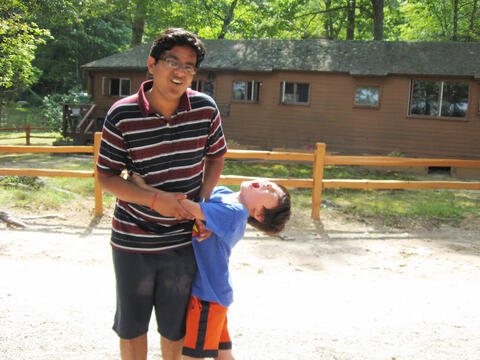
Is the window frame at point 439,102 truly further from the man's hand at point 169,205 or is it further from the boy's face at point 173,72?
the man's hand at point 169,205

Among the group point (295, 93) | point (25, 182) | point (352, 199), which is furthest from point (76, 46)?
point (352, 199)

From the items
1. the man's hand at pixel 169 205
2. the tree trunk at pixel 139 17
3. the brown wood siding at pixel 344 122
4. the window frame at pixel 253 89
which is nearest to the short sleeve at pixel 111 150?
the man's hand at pixel 169 205

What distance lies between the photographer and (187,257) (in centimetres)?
217

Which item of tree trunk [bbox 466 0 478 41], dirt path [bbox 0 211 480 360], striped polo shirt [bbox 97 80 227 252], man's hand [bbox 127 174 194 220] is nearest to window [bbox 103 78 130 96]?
dirt path [bbox 0 211 480 360]

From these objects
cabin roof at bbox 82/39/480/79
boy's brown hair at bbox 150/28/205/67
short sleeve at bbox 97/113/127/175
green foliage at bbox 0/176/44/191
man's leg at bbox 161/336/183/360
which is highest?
cabin roof at bbox 82/39/480/79

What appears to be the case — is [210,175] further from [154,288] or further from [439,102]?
[439,102]

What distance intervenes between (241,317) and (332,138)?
14.5 m

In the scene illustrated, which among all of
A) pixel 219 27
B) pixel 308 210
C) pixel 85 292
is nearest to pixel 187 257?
pixel 85 292

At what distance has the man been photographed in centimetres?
204

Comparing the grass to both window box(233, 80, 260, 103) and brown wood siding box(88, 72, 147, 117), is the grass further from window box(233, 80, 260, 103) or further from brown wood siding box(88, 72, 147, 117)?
brown wood siding box(88, 72, 147, 117)

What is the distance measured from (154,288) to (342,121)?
1599 cm

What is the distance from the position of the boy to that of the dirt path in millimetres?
1036

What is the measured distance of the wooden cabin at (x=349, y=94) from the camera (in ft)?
53.5

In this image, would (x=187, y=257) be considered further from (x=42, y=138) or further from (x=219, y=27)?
(x=219, y=27)
